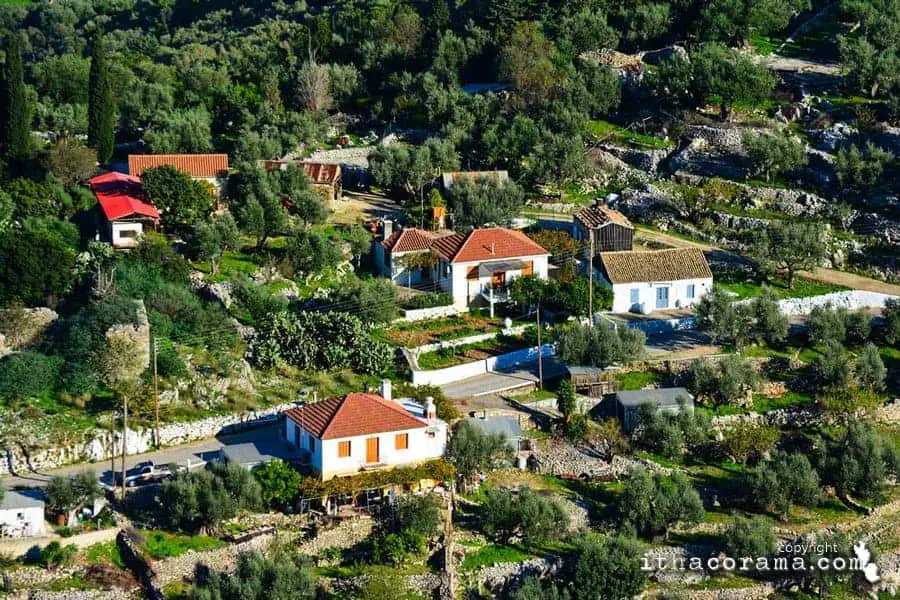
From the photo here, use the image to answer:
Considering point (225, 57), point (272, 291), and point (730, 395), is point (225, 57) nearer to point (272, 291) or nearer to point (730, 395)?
point (272, 291)

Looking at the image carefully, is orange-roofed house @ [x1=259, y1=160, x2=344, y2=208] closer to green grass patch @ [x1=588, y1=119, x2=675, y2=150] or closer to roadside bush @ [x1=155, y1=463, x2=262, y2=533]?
green grass patch @ [x1=588, y1=119, x2=675, y2=150]

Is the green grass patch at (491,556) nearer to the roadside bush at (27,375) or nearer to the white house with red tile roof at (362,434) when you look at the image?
the white house with red tile roof at (362,434)

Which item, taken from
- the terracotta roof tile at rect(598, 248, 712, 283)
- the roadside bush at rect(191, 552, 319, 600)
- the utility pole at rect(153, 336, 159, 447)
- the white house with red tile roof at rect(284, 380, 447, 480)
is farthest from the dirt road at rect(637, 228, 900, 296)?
the roadside bush at rect(191, 552, 319, 600)

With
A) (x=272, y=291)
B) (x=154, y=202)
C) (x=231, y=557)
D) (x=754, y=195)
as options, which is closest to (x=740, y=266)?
(x=754, y=195)

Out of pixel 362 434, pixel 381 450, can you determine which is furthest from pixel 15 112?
pixel 381 450

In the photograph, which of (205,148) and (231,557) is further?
(205,148)

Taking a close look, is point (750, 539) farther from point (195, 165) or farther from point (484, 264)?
point (195, 165)
